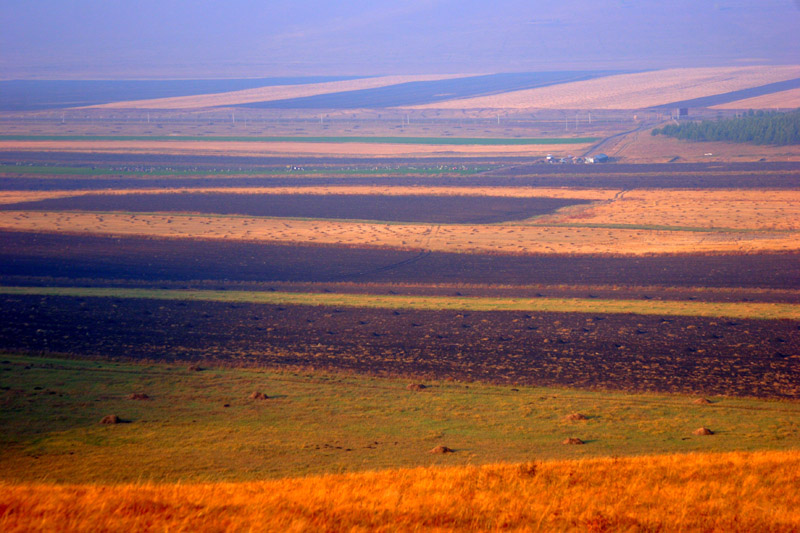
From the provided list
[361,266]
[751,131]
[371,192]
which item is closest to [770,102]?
[751,131]

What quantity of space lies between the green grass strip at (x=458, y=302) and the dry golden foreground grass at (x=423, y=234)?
8522mm

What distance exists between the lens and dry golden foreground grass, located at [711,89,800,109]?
332 feet

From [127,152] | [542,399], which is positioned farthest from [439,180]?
[542,399]

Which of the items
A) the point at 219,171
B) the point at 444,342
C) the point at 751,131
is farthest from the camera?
the point at 751,131

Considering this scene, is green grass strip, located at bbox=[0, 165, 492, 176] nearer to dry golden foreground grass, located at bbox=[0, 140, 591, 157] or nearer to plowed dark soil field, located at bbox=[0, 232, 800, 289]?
dry golden foreground grass, located at bbox=[0, 140, 591, 157]

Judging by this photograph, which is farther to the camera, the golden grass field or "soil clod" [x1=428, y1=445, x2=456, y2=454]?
the golden grass field

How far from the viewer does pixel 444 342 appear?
20.7 m

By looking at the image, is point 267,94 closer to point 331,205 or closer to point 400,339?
point 331,205

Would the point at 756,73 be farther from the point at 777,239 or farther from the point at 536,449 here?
the point at 536,449

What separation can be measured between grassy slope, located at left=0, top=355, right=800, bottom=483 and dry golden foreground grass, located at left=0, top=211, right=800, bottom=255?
18062 mm

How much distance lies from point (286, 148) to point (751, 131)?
4746cm

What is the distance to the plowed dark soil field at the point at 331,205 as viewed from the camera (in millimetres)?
43094

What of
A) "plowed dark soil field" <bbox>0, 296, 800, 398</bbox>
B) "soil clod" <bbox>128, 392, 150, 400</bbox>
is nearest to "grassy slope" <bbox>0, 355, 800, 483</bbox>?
"soil clod" <bbox>128, 392, 150, 400</bbox>

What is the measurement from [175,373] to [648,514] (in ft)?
40.8
